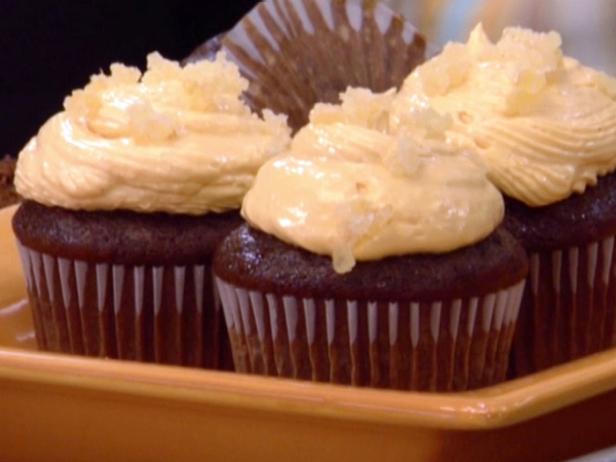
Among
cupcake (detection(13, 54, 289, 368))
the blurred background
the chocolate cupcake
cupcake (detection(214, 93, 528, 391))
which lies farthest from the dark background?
cupcake (detection(214, 93, 528, 391))

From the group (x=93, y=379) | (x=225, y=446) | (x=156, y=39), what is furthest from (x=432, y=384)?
(x=156, y=39)

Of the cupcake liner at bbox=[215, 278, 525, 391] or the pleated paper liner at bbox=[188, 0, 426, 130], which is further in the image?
the pleated paper liner at bbox=[188, 0, 426, 130]

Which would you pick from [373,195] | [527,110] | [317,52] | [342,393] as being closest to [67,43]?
[317,52]

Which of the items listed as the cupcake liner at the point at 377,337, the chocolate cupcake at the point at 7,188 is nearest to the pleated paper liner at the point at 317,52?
the chocolate cupcake at the point at 7,188

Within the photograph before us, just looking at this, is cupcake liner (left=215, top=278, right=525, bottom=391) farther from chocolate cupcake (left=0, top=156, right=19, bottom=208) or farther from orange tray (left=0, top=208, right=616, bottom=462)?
chocolate cupcake (left=0, top=156, right=19, bottom=208)

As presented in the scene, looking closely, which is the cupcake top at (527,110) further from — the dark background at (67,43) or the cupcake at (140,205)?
the dark background at (67,43)

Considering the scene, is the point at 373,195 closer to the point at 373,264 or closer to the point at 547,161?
the point at 373,264

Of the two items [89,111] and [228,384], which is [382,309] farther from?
[89,111]
